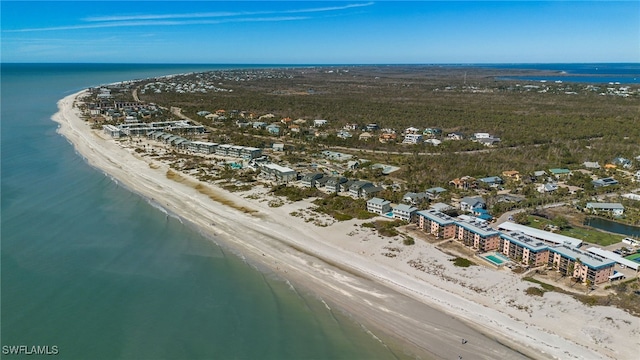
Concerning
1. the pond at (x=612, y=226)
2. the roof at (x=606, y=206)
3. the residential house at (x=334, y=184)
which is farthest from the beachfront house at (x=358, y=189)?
the roof at (x=606, y=206)

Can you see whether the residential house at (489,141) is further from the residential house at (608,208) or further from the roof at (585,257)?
the roof at (585,257)

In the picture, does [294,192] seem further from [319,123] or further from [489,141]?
[319,123]

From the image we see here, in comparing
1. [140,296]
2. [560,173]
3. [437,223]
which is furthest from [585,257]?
[140,296]

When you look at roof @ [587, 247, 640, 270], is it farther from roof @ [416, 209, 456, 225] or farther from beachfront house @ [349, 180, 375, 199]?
beachfront house @ [349, 180, 375, 199]

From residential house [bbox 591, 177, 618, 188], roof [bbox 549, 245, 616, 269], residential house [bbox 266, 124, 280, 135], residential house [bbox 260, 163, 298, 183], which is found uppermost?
residential house [bbox 266, 124, 280, 135]

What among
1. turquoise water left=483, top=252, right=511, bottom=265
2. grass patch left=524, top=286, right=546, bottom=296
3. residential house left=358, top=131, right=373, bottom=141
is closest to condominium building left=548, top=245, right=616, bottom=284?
turquoise water left=483, top=252, right=511, bottom=265

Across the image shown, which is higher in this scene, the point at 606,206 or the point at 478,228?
the point at 478,228
